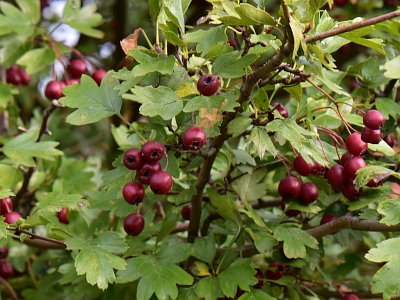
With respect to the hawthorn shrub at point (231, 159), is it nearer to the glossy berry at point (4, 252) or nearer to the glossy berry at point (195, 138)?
the glossy berry at point (195, 138)

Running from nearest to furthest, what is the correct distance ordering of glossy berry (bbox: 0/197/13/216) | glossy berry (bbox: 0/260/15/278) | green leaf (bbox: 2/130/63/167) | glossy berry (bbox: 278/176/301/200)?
glossy berry (bbox: 278/176/301/200)
glossy berry (bbox: 0/197/13/216)
green leaf (bbox: 2/130/63/167)
glossy berry (bbox: 0/260/15/278)

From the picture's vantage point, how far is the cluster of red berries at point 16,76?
2350mm

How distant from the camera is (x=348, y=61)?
3.14 m

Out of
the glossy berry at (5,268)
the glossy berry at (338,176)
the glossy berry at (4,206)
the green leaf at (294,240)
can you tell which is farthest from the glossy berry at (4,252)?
the glossy berry at (338,176)

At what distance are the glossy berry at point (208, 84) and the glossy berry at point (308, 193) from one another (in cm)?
35

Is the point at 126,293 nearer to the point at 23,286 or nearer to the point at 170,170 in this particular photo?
the point at 170,170

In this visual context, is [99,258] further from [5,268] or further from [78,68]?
[78,68]

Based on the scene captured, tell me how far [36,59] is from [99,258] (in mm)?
990

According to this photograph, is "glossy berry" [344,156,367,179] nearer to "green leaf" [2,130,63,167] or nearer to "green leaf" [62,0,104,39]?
"green leaf" [2,130,63,167]

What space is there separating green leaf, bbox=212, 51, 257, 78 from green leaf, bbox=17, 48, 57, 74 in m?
0.96

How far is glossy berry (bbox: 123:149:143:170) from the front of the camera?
3.82 feet

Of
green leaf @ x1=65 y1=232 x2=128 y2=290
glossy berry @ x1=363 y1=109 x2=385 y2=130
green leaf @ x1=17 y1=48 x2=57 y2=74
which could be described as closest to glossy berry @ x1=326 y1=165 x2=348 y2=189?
glossy berry @ x1=363 y1=109 x2=385 y2=130

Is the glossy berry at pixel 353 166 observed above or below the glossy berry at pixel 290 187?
above

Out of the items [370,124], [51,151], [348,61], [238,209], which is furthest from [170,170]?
[348,61]
